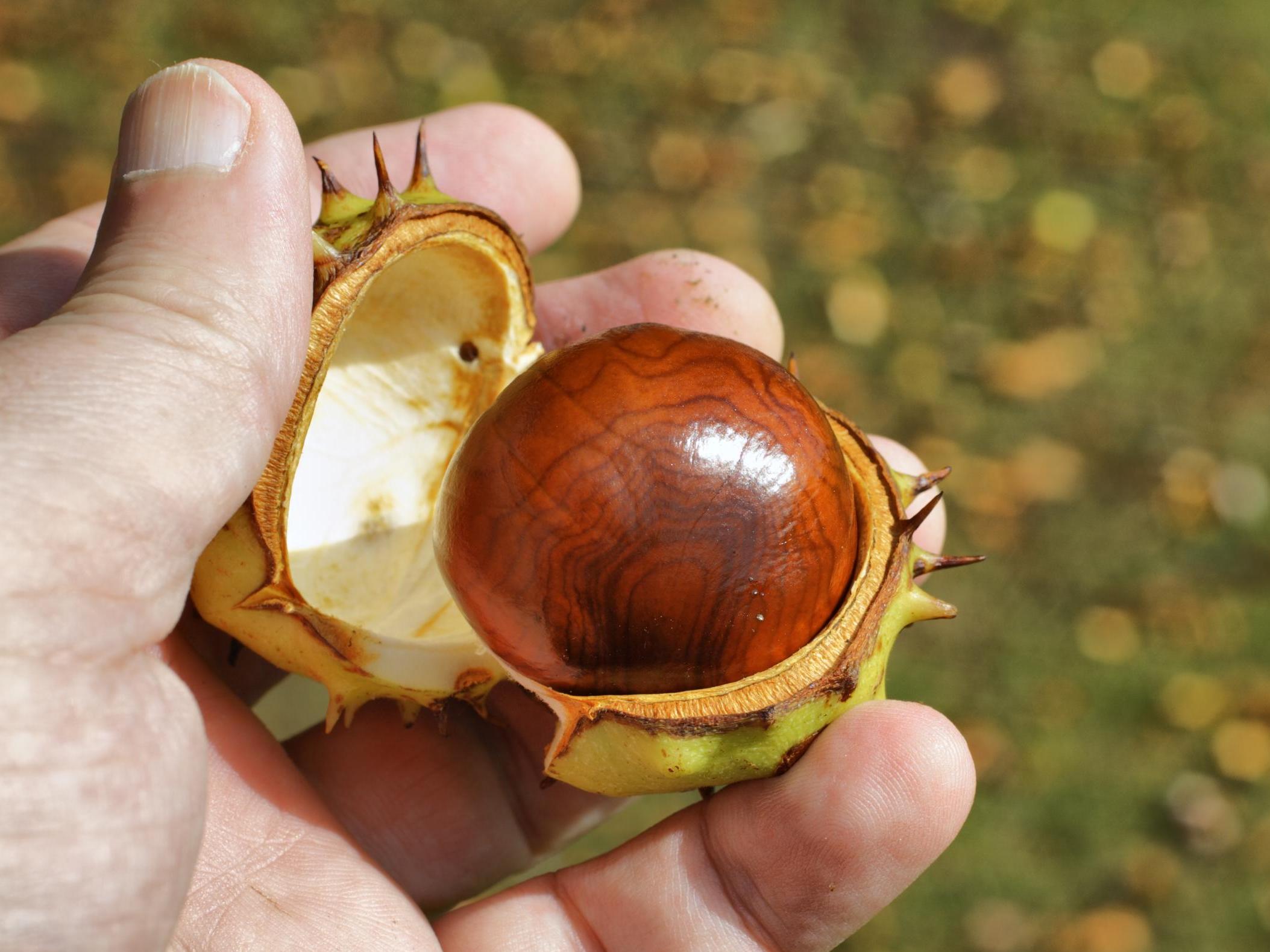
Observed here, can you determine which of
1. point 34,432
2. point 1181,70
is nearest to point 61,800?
point 34,432

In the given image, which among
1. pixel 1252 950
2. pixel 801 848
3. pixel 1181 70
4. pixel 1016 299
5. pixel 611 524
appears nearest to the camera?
pixel 611 524

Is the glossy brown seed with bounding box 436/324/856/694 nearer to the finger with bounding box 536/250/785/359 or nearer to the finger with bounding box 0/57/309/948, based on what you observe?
the finger with bounding box 0/57/309/948

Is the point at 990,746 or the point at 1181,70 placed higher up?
the point at 1181,70

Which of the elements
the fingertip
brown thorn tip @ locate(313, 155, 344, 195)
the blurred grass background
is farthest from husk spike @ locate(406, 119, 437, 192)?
the blurred grass background

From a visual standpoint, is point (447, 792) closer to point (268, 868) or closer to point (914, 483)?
point (268, 868)

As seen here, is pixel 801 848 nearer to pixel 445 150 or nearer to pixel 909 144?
pixel 445 150
